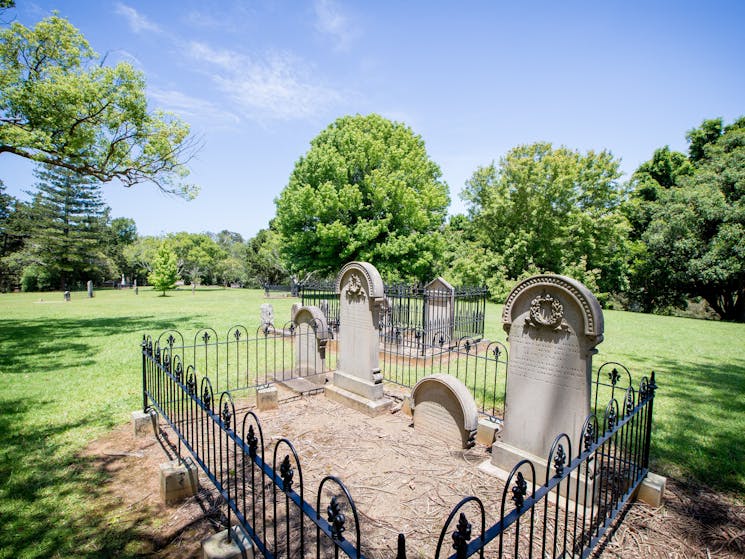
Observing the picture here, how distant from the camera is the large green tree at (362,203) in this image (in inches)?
850

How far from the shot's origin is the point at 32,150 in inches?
503

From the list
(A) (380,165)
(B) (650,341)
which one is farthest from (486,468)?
(A) (380,165)

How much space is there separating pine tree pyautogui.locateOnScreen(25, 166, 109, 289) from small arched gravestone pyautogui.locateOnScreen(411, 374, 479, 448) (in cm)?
4803

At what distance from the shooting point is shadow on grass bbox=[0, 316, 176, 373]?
911 centimetres

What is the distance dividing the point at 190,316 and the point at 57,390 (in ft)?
39.3

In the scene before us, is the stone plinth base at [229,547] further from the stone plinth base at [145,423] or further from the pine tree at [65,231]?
the pine tree at [65,231]

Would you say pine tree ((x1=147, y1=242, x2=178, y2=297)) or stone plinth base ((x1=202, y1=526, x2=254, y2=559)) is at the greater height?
pine tree ((x1=147, y1=242, x2=178, y2=297))

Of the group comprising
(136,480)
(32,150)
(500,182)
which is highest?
(500,182)

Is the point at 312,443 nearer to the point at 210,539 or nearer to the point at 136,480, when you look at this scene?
the point at 136,480

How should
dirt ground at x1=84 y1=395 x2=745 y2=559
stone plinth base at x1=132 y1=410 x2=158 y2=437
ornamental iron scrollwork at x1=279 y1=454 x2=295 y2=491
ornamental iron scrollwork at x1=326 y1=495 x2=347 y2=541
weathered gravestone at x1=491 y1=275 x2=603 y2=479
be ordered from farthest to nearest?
stone plinth base at x1=132 y1=410 x2=158 y2=437
weathered gravestone at x1=491 y1=275 x2=603 y2=479
dirt ground at x1=84 y1=395 x2=745 y2=559
ornamental iron scrollwork at x1=279 y1=454 x2=295 y2=491
ornamental iron scrollwork at x1=326 y1=495 x2=347 y2=541

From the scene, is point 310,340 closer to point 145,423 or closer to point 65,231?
point 145,423

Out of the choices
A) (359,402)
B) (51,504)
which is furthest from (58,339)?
(359,402)

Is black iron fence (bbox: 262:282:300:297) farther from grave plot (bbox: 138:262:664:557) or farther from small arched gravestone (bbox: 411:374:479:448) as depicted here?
grave plot (bbox: 138:262:664:557)

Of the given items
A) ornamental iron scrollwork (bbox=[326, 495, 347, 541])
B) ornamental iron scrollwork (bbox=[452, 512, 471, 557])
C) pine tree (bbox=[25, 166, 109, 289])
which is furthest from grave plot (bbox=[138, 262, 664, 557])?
pine tree (bbox=[25, 166, 109, 289])
